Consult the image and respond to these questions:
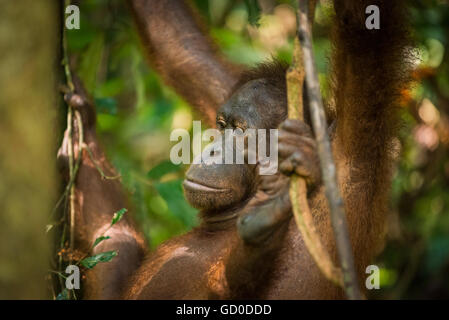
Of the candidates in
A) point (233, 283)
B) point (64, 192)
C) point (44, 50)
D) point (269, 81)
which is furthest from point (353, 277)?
point (64, 192)

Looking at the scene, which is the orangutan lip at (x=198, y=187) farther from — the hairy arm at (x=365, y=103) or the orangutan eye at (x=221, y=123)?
the hairy arm at (x=365, y=103)

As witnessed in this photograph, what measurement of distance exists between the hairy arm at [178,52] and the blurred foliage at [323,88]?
A: 0.23 meters

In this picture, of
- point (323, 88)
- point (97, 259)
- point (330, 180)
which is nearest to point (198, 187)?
point (97, 259)

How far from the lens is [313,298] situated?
9.78ft

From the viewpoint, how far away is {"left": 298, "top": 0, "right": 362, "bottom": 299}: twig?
6.22 ft

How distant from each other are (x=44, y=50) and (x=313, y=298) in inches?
69.6

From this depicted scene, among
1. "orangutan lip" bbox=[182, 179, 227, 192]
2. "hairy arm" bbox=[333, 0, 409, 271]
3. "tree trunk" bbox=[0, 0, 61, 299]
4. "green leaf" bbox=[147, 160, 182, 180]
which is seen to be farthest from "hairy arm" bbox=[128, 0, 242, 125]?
"tree trunk" bbox=[0, 0, 61, 299]

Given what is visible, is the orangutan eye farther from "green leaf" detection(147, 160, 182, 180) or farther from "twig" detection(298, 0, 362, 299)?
"twig" detection(298, 0, 362, 299)

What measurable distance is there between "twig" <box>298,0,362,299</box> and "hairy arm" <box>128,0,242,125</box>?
2528 millimetres

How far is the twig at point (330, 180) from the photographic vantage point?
6.22 ft

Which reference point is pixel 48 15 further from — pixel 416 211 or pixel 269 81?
pixel 416 211

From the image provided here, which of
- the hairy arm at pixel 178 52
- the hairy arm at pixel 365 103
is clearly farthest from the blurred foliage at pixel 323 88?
the hairy arm at pixel 365 103

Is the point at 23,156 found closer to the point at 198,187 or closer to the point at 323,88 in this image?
the point at 198,187
